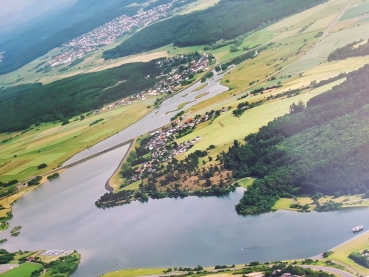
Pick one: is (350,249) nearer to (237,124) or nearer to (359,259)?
(359,259)

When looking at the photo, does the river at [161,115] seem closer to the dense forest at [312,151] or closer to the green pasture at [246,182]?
the dense forest at [312,151]

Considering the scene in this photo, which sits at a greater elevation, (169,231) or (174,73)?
(174,73)

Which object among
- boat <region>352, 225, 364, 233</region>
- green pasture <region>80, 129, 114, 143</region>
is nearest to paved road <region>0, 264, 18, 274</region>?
boat <region>352, 225, 364, 233</region>

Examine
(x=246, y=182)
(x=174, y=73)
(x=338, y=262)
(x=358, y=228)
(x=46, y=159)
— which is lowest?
(x=338, y=262)

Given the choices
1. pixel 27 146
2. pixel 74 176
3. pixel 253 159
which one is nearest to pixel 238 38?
pixel 27 146

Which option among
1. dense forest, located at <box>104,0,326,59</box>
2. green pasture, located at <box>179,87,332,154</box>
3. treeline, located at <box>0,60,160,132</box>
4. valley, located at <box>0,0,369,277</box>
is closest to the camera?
valley, located at <box>0,0,369,277</box>

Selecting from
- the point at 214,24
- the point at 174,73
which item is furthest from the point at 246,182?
the point at 214,24

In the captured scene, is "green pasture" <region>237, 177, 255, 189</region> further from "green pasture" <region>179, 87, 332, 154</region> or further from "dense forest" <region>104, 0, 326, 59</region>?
"dense forest" <region>104, 0, 326, 59</region>
